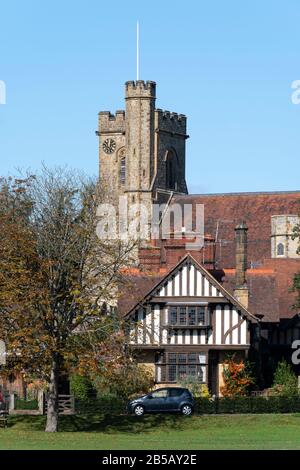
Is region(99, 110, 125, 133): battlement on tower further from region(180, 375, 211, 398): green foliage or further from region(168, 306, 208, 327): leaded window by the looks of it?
region(180, 375, 211, 398): green foliage

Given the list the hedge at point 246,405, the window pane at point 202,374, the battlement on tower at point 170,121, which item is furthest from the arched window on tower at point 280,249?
the hedge at point 246,405

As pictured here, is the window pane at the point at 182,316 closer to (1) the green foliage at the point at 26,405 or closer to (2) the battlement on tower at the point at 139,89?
(1) the green foliage at the point at 26,405

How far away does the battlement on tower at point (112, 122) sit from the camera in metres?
115

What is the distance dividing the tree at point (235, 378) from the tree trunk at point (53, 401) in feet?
40.8

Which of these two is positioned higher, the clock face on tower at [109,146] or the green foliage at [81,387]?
the clock face on tower at [109,146]

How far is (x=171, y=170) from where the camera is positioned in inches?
4530

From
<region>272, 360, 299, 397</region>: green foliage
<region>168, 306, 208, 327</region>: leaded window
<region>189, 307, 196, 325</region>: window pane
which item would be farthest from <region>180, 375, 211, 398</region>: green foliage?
<region>272, 360, 299, 397</region>: green foliage

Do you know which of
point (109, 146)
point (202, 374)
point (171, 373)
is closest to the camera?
point (202, 374)

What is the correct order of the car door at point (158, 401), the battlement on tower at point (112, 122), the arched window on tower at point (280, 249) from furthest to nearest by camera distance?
the battlement on tower at point (112, 122), the arched window on tower at point (280, 249), the car door at point (158, 401)

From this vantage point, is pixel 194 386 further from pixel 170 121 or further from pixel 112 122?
pixel 112 122

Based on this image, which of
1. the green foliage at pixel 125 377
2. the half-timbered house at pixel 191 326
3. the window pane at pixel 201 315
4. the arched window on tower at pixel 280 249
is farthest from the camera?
the arched window on tower at pixel 280 249

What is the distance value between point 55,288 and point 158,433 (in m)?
6.20

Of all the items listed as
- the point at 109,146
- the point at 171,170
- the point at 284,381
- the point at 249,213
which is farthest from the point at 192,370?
the point at 109,146
